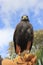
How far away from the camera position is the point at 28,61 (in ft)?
36.0

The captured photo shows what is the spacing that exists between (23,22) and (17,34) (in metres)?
0.54

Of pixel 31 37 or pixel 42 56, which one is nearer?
pixel 31 37

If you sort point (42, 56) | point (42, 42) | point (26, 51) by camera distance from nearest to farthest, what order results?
point (26, 51), point (42, 56), point (42, 42)

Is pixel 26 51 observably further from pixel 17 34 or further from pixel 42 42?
pixel 42 42

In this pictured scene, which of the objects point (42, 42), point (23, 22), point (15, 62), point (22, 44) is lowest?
point (15, 62)

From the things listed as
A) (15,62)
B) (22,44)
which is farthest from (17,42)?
(15,62)

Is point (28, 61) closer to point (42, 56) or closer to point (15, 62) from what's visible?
point (15, 62)

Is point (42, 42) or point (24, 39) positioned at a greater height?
point (42, 42)

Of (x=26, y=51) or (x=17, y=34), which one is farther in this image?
(x=17, y=34)

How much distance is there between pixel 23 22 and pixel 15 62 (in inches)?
92.8

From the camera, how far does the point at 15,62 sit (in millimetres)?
10742

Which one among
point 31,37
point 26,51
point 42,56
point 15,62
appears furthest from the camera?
point 42,56

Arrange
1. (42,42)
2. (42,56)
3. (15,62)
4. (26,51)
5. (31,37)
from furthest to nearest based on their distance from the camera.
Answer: (42,42) < (42,56) < (31,37) < (26,51) < (15,62)

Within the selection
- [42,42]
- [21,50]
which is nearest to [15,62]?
[21,50]
